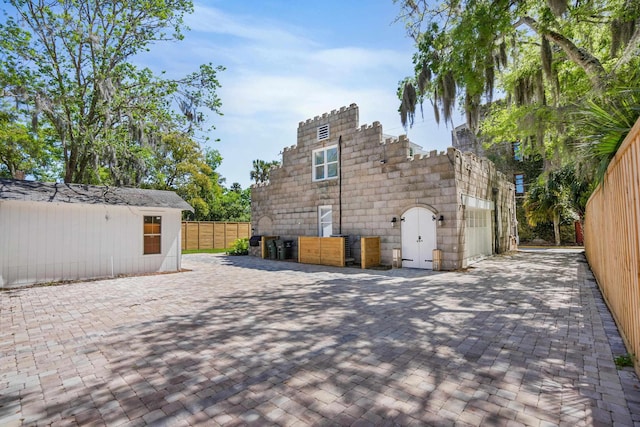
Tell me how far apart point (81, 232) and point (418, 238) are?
10.7 meters

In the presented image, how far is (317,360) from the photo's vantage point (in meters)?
3.33

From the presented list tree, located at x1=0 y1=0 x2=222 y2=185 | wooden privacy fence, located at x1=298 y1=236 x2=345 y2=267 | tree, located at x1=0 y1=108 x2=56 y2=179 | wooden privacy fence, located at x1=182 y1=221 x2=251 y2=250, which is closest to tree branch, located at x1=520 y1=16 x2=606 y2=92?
wooden privacy fence, located at x1=298 y1=236 x2=345 y2=267

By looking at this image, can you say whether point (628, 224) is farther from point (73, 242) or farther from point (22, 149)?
point (22, 149)

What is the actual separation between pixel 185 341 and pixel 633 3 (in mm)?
10150

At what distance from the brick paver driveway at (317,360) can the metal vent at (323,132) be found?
858 centimetres

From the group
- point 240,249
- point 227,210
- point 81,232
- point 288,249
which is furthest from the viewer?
point 227,210

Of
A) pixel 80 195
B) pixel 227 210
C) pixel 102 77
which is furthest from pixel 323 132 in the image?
pixel 227 210

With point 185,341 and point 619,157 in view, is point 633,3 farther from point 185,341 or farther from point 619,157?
point 185,341

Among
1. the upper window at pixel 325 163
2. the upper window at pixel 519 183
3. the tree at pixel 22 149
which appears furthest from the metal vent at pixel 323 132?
the upper window at pixel 519 183

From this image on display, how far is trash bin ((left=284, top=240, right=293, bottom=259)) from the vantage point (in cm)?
1402

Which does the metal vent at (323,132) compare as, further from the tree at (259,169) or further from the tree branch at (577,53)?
the tree at (259,169)

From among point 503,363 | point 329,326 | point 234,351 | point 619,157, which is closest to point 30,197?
point 234,351

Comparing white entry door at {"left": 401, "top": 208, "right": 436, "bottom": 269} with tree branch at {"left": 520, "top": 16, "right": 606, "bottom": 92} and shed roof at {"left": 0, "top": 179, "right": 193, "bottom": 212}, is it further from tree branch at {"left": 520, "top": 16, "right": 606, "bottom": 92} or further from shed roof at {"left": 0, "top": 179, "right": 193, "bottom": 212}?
shed roof at {"left": 0, "top": 179, "right": 193, "bottom": 212}

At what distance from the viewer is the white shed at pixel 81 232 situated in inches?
314
